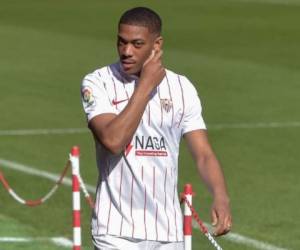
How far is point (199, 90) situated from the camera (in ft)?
87.1

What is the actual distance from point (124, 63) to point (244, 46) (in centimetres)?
2779

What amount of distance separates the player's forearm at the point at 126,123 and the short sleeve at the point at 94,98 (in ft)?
0.70

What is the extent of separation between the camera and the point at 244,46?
35156 millimetres

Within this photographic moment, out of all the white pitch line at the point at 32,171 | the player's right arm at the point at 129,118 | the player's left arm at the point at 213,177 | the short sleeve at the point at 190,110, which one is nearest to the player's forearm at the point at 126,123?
the player's right arm at the point at 129,118

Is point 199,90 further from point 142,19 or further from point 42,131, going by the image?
point 142,19

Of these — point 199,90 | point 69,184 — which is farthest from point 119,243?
point 199,90

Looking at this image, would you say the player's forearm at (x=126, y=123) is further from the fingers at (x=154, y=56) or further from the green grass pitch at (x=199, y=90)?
the green grass pitch at (x=199, y=90)

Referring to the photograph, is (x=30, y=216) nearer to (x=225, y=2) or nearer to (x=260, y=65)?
(x=260, y=65)

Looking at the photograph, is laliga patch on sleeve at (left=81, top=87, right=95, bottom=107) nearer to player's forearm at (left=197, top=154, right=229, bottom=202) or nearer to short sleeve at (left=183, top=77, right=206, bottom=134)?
short sleeve at (left=183, top=77, right=206, bottom=134)

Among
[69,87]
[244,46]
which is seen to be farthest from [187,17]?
[69,87]

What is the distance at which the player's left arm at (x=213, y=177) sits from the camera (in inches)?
292

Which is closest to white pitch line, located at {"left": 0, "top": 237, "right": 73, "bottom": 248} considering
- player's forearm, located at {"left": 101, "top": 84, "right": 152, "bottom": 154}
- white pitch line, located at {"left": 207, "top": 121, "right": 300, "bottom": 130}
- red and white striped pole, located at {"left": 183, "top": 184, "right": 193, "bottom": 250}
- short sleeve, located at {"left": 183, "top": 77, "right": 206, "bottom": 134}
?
red and white striped pole, located at {"left": 183, "top": 184, "right": 193, "bottom": 250}

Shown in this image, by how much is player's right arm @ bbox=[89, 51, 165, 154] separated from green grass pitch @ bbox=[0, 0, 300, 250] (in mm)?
5942

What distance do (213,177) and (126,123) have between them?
648 mm
